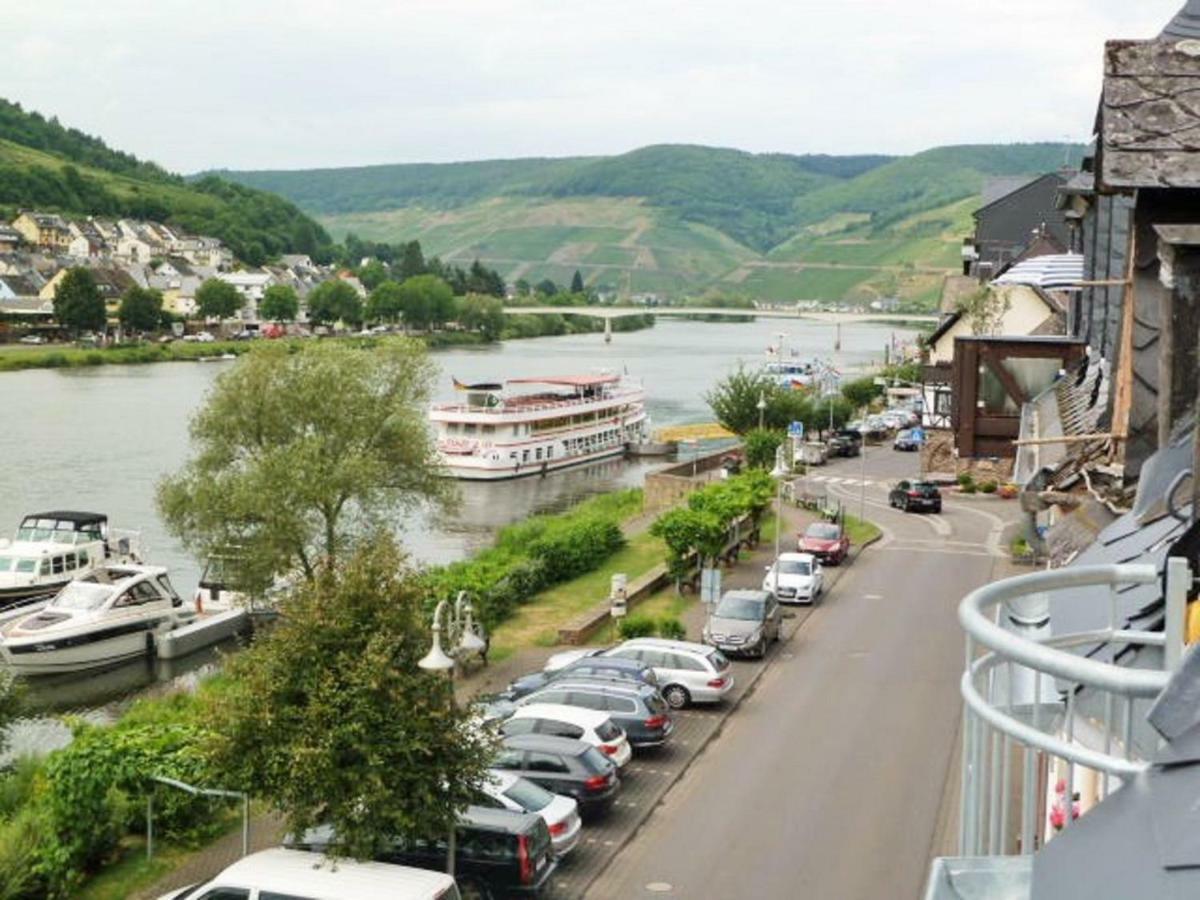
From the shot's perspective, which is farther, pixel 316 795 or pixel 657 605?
pixel 657 605

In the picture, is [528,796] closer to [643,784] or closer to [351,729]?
[351,729]

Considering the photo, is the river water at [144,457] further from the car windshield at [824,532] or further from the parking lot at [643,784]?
the parking lot at [643,784]

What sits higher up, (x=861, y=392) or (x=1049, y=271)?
(x=1049, y=271)

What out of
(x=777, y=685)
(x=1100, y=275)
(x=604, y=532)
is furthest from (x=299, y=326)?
(x=1100, y=275)

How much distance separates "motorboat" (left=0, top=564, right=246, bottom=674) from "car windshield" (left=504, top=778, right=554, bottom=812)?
17.2 meters

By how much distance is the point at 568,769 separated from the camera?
1734cm

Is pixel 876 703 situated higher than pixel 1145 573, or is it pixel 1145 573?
pixel 1145 573

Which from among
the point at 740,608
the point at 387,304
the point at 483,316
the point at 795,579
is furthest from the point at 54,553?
the point at 387,304

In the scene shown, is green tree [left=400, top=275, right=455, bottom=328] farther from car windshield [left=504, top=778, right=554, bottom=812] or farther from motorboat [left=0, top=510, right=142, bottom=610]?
car windshield [left=504, top=778, right=554, bottom=812]

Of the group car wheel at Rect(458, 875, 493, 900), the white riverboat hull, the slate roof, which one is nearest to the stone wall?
the white riverboat hull

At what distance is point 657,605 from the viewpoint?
31.3 m

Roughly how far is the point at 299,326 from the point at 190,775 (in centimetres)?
14802

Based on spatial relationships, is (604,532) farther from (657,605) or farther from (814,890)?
(814,890)

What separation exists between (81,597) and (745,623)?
15.5 meters
